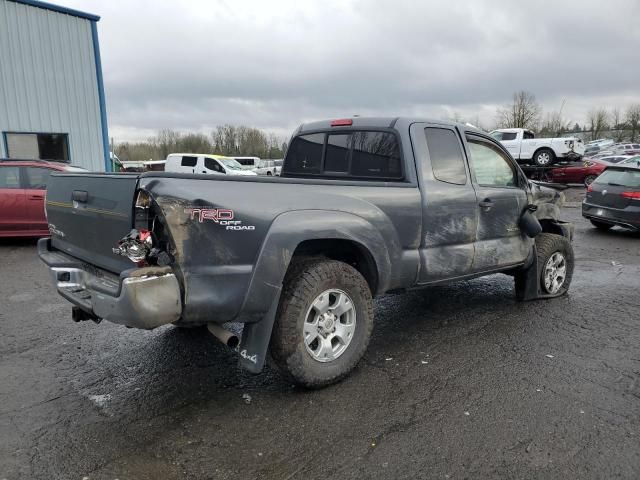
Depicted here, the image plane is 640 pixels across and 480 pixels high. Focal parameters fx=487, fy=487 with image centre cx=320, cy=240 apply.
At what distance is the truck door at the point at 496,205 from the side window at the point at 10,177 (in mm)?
7982

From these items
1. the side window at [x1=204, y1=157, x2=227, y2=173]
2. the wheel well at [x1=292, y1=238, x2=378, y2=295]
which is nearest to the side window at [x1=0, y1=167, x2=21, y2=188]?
the wheel well at [x1=292, y1=238, x2=378, y2=295]

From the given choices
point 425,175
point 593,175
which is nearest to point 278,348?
point 425,175

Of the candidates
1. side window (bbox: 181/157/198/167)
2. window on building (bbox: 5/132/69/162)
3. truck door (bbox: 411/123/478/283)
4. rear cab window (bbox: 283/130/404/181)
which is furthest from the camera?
side window (bbox: 181/157/198/167)

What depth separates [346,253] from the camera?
3.81m

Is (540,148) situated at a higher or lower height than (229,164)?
higher

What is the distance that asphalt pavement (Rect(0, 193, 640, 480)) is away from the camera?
8.63ft

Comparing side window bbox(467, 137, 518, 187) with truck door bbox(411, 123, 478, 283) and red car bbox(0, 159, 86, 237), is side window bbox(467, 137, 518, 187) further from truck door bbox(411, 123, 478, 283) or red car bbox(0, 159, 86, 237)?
red car bbox(0, 159, 86, 237)

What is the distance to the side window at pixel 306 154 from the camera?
484 cm

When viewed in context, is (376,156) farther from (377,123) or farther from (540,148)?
(540,148)

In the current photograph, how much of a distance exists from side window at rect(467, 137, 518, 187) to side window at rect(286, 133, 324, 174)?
4.78 feet

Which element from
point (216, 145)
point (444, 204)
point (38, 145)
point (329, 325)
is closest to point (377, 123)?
point (444, 204)

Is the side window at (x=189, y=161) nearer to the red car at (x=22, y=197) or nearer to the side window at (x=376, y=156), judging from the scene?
the red car at (x=22, y=197)

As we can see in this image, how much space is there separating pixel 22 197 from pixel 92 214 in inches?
265

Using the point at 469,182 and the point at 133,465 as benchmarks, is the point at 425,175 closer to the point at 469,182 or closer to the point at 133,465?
the point at 469,182
